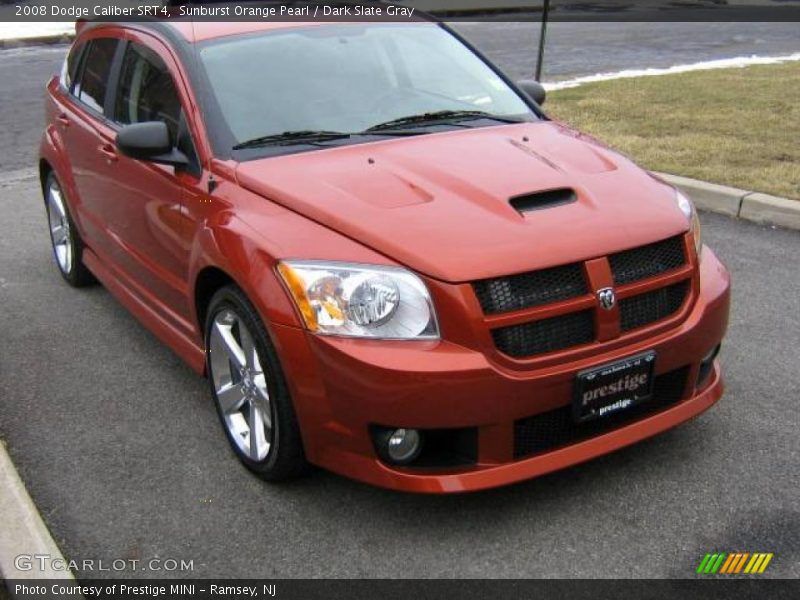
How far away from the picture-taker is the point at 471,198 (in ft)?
11.0

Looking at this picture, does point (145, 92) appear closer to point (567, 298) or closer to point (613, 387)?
point (567, 298)

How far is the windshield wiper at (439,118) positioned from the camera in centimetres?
409

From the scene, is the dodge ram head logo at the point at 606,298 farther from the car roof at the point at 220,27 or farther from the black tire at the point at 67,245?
the black tire at the point at 67,245

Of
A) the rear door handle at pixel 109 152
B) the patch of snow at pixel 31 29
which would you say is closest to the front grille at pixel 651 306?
the rear door handle at pixel 109 152

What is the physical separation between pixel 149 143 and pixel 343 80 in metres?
0.94

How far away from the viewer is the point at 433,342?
9.87ft

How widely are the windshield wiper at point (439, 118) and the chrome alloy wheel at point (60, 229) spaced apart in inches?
99.2

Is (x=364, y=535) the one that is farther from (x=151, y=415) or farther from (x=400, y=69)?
(x=400, y=69)

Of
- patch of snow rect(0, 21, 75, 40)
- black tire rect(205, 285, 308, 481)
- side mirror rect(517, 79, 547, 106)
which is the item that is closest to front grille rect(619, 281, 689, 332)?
black tire rect(205, 285, 308, 481)

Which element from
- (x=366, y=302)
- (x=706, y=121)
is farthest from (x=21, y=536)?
(x=706, y=121)

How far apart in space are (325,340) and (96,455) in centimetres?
138

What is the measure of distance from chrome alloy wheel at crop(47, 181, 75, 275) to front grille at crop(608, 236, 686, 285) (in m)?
3.67

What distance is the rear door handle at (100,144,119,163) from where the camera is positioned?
459 cm

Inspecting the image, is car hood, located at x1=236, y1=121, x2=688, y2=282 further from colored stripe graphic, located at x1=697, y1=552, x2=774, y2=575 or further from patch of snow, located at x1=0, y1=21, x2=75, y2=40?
patch of snow, located at x1=0, y1=21, x2=75, y2=40
